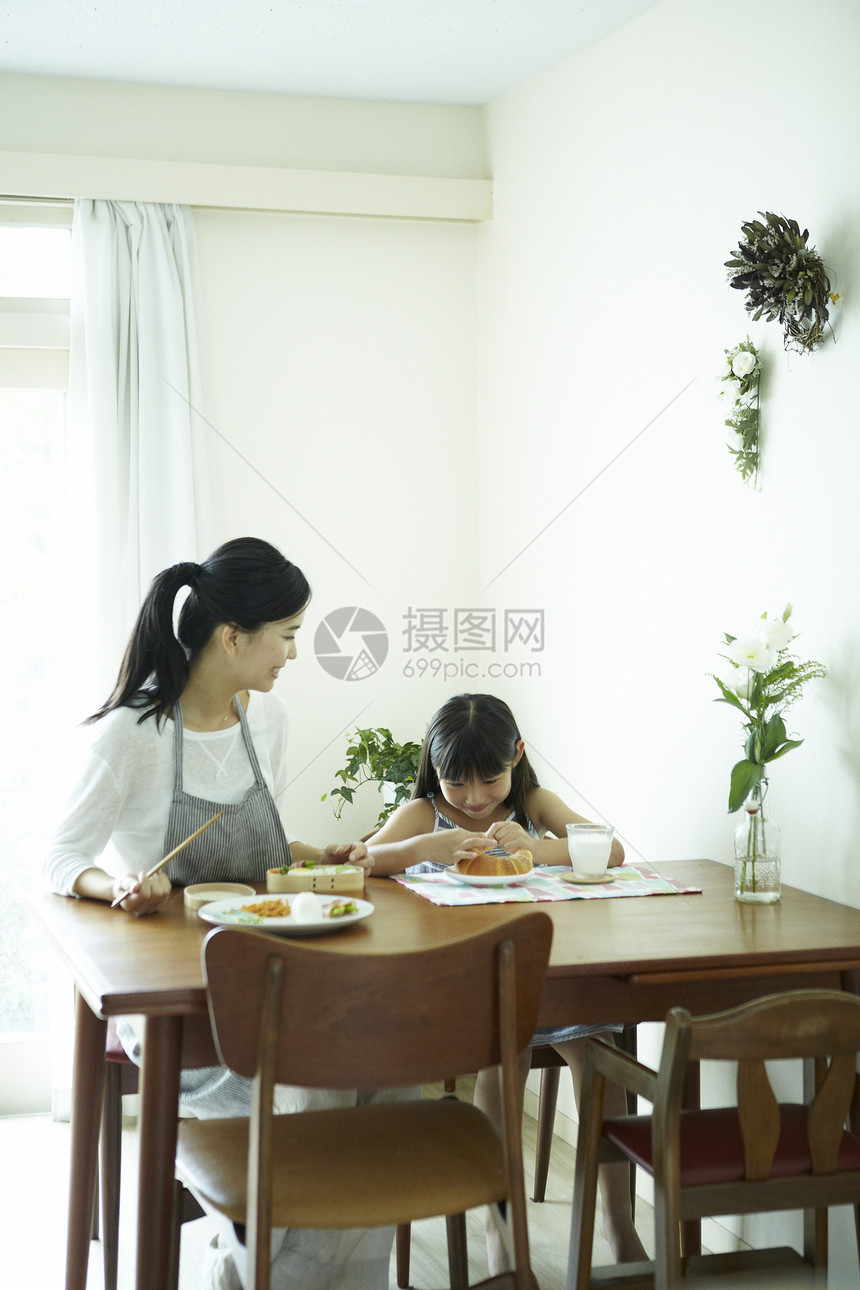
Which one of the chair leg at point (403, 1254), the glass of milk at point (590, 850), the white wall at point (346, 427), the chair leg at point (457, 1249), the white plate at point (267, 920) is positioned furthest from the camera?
the white wall at point (346, 427)

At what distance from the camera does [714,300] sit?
7.81ft

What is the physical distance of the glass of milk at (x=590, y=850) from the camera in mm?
2088

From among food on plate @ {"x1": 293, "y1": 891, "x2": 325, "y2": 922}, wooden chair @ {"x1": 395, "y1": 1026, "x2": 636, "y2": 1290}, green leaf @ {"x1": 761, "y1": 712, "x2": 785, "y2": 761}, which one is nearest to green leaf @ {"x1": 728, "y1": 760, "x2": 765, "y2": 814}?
green leaf @ {"x1": 761, "y1": 712, "x2": 785, "y2": 761}

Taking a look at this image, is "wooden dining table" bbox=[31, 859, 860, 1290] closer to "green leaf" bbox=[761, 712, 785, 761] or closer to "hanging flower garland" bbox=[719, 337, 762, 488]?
"green leaf" bbox=[761, 712, 785, 761]

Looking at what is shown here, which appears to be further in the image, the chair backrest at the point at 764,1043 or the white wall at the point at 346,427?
the white wall at the point at 346,427

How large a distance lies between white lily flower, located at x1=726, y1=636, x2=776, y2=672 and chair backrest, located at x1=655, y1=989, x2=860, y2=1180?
0.68 metres

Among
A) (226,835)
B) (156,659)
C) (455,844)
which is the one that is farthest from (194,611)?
(455,844)

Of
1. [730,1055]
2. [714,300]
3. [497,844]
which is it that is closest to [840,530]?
[714,300]

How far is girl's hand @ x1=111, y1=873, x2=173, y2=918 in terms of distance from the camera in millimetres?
1803

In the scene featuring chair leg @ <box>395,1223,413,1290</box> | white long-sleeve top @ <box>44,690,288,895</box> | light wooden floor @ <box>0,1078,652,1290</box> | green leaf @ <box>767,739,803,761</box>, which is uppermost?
green leaf @ <box>767,739,803,761</box>

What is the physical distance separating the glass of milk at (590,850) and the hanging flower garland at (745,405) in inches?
28.1

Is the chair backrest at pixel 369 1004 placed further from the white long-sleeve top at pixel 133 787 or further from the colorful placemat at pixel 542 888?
the white long-sleeve top at pixel 133 787

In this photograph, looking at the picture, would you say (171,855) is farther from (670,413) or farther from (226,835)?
(670,413)

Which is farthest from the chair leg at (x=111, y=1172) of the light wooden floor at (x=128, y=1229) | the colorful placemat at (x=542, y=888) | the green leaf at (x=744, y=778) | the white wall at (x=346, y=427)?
the white wall at (x=346, y=427)
